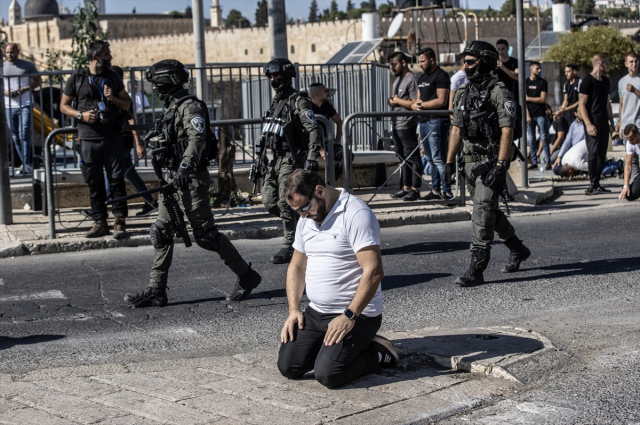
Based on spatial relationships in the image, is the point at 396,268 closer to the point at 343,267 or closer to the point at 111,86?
the point at 343,267

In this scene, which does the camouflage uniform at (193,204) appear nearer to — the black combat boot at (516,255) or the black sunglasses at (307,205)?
the black sunglasses at (307,205)

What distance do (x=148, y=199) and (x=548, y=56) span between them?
2458cm

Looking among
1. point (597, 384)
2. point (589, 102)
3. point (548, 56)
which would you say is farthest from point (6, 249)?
point (548, 56)

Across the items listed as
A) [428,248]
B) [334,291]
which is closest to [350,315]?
[334,291]

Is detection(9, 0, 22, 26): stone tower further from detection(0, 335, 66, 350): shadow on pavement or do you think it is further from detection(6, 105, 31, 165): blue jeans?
detection(0, 335, 66, 350): shadow on pavement

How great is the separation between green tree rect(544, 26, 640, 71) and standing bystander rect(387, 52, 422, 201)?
840 inches

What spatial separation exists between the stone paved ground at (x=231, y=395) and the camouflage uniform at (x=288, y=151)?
9.93 feet

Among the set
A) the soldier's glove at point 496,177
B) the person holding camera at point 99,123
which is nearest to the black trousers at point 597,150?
the soldier's glove at point 496,177

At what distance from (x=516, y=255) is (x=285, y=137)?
93.4 inches

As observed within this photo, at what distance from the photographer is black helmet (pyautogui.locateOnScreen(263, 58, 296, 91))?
7.48 meters

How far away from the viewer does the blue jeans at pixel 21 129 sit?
1118 cm

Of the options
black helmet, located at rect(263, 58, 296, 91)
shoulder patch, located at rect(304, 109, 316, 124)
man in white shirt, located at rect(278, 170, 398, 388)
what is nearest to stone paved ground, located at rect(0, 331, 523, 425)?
man in white shirt, located at rect(278, 170, 398, 388)

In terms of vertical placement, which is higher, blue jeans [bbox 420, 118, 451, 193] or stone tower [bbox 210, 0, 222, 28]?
stone tower [bbox 210, 0, 222, 28]

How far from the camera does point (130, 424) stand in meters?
3.81
